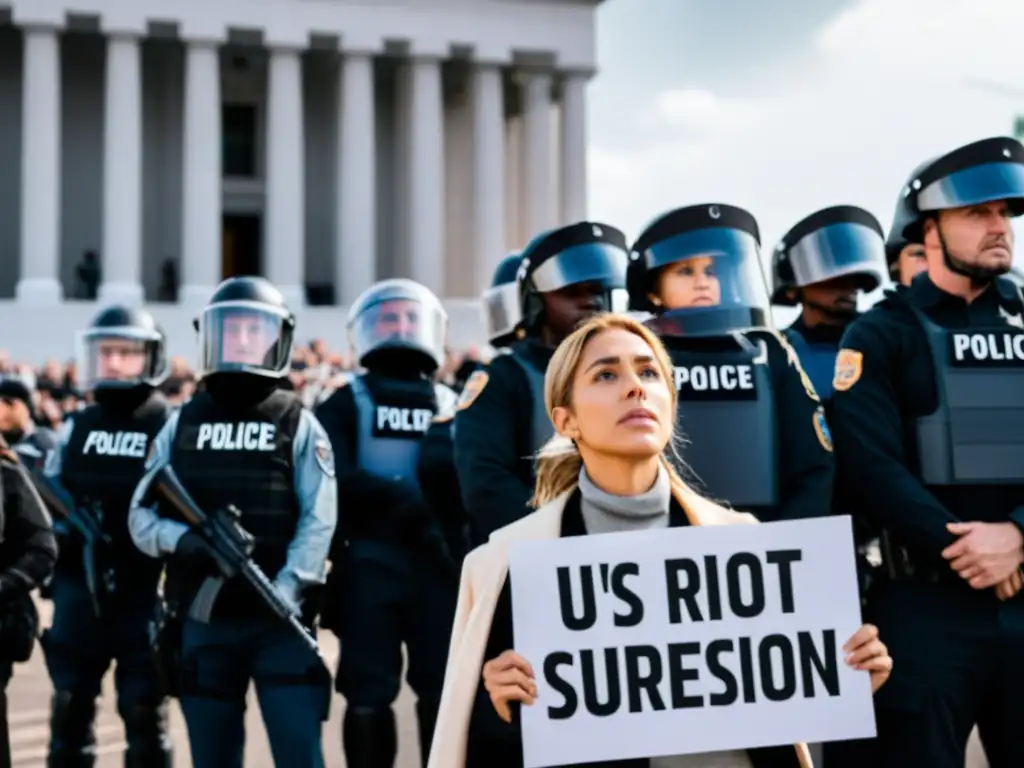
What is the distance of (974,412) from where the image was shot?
3.75 m

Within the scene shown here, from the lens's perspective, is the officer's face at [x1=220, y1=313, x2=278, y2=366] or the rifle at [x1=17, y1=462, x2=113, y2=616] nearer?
the officer's face at [x1=220, y1=313, x2=278, y2=366]

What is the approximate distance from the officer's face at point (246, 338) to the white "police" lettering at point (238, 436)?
253 mm

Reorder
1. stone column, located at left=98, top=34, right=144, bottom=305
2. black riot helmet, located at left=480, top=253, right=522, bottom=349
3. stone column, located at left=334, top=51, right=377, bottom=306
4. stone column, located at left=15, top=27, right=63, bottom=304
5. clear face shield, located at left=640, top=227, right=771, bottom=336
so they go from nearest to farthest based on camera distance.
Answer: clear face shield, located at left=640, top=227, right=771, bottom=336, black riot helmet, located at left=480, top=253, right=522, bottom=349, stone column, located at left=15, top=27, right=63, bottom=304, stone column, located at left=98, top=34, right=144, bottom=305, stone column, located at left=334, top=51, right=377, bottom=306

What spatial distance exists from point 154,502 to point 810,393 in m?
2.46

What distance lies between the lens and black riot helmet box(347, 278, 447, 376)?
5.80 metres

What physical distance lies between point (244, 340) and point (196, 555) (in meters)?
0.86

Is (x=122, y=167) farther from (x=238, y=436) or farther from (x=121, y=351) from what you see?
(x=238, y=436)

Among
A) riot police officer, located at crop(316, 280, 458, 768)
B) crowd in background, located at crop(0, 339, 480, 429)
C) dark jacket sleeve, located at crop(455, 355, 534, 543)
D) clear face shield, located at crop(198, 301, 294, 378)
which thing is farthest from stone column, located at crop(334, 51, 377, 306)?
dark jacket sleeve, located at crop(455, 355, 534, 543)

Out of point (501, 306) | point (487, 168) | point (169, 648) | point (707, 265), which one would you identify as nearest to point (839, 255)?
point (501, 306)

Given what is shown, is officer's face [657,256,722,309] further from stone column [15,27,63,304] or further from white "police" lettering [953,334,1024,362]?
stone column [15,27,63,304]

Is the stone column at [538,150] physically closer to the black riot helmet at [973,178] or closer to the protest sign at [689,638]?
the black riot helmet at [973,178]

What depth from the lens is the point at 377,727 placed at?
202 inches

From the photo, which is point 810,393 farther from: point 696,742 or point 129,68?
point 129,68

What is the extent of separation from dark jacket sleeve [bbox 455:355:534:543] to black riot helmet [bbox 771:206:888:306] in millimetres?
2002
